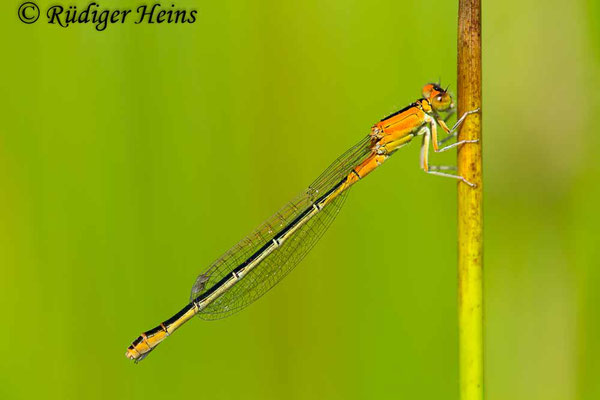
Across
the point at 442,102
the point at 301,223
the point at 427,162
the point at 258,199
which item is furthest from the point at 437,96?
the point at 258,199

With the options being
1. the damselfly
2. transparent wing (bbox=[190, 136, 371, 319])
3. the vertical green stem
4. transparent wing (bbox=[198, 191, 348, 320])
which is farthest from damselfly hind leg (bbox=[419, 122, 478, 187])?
the vertical green stem

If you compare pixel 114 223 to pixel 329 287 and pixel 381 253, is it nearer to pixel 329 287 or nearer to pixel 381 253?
pixel 329 287

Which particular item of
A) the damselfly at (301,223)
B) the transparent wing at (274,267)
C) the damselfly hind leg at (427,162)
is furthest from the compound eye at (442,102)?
the transparent wing at (274,267)

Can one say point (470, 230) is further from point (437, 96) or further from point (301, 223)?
point (301, 223)

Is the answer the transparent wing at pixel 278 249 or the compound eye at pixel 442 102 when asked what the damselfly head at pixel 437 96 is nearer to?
the compound eye at pixel 442 102

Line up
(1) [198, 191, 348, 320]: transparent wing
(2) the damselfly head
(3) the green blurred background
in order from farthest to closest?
1. (2) the damselfly head
2. (1) [198, 191, 348, 320]: transparent wing
3. (3) the green blurred background

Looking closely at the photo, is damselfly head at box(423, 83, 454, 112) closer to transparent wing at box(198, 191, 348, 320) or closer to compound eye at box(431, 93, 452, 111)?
compound eye at box(431, 93, 452, 111)
